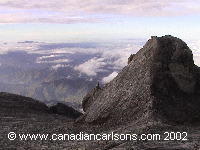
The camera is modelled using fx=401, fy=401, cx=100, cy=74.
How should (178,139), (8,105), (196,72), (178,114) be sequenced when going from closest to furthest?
1. (178,139)
2. (178,114)
3. (196,72)
4. (8,105)

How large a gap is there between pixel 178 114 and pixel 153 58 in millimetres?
14151

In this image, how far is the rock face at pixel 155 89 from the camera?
63938 millimetres

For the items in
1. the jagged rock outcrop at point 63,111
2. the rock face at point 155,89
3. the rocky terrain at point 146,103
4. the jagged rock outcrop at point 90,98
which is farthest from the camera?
the jagged rock outcrop at point 63,111

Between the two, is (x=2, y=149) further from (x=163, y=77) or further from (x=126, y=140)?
(x=163, y=77)

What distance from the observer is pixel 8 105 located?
4429 inches

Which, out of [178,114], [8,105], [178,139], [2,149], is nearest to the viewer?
[178,139]

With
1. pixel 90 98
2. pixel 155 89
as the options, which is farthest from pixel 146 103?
pixel 90 98

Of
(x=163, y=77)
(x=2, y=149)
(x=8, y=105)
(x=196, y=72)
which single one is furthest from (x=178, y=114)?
(x=8, y=105)

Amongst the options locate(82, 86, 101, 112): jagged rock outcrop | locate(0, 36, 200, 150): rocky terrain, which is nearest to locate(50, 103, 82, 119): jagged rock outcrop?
locate(82, 86, 101, 112): jagged rock outcrop

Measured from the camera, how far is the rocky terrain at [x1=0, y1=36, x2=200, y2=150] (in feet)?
188

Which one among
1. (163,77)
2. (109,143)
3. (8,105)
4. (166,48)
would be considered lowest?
(8,105)

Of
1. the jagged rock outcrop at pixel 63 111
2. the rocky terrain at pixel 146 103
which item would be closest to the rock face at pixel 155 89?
the rocky terrain at pixel 146 103

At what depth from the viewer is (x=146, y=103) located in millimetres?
65000

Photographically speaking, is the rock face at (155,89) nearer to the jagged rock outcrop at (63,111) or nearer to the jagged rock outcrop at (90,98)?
the jagged rock outcrop at (90,98)
